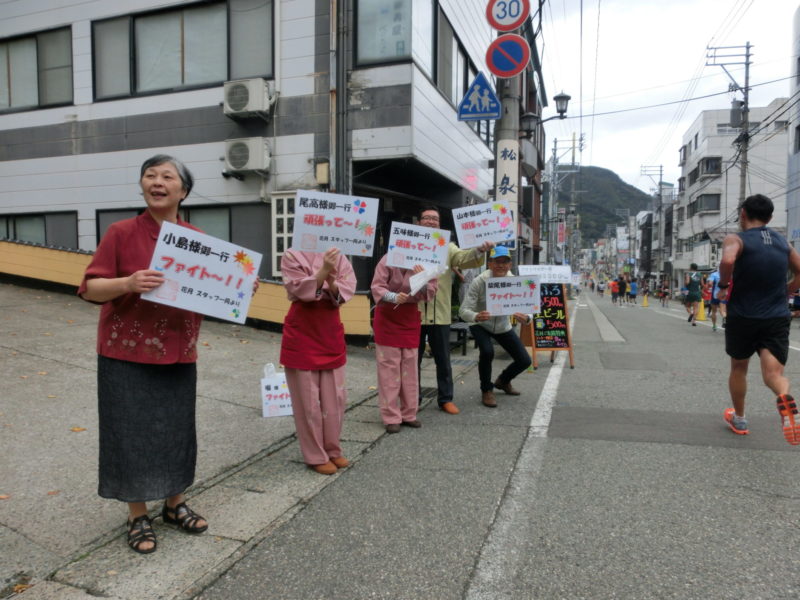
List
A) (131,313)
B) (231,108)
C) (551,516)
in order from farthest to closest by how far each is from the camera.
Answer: (231,108) → (551,516) → (131,313)

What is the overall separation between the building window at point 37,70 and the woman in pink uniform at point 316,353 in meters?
11.2

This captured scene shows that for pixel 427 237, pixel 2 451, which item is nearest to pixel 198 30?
pixel 427 237

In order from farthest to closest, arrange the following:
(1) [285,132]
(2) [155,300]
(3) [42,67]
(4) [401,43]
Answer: (3) [42,67] < (1) [285,132] < (4) [401,43] < (2) [155,300]

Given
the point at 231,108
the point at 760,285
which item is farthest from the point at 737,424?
the point at 231,108

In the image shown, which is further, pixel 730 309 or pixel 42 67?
pixel 42 67

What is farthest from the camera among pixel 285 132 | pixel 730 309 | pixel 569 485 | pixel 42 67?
pixel 42 67

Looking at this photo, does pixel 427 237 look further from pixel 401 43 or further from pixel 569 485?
pixel 401 43


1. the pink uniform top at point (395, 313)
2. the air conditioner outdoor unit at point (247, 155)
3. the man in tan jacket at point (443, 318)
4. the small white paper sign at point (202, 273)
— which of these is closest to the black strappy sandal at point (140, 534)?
the small white paper sign at point (202, 273)

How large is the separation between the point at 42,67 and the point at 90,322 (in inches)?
280

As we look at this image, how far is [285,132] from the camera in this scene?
34.6ft

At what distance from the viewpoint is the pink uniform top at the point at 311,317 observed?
395 cm

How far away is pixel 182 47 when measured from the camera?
36.9 feet

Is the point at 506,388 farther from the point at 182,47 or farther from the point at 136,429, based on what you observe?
the point at 182,47

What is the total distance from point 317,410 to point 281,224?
23.3 feet
